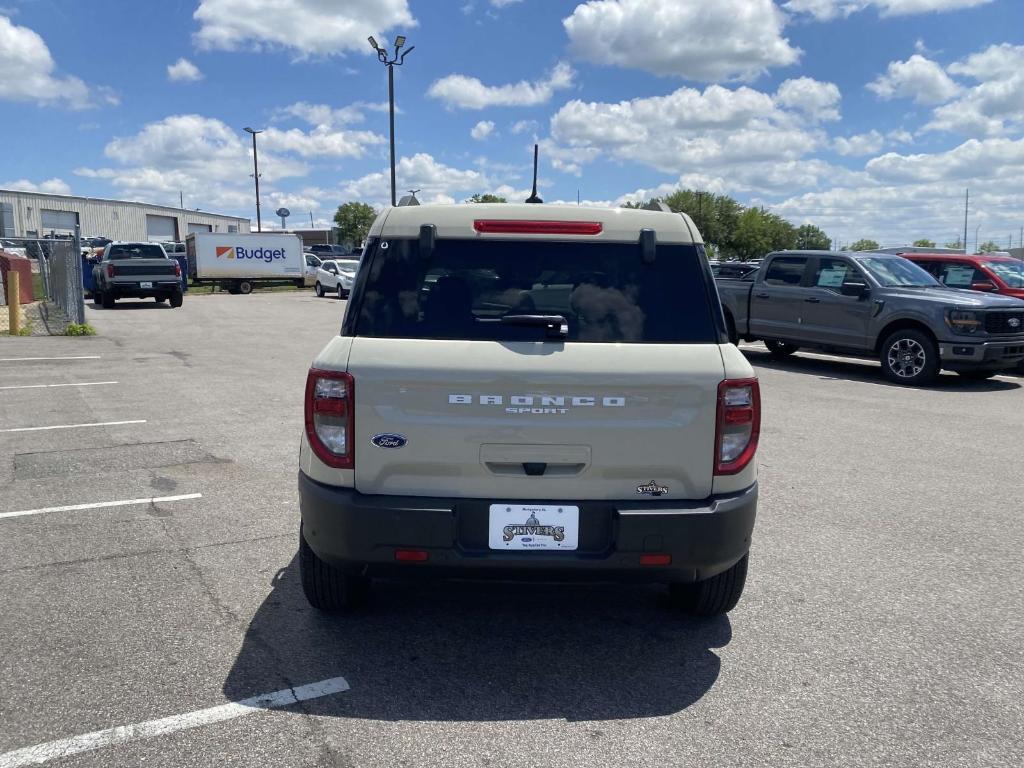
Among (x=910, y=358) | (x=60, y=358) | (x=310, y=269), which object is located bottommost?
(x=60, y=358)

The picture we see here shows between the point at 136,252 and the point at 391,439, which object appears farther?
the point at 136,252

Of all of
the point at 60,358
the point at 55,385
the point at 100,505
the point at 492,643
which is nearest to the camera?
the point at 492,643

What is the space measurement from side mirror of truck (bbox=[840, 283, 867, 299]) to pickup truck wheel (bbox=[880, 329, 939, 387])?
31.3 inches

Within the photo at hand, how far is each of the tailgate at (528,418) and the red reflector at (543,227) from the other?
534 millimetres

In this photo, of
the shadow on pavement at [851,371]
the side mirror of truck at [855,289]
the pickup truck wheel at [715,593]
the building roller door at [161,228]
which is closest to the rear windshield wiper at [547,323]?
the pickup truck wheel at [715,593]

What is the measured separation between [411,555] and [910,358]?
1056 centimetres

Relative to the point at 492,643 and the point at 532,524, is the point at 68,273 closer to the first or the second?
the point at 492,643

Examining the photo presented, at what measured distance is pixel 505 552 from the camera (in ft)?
10.4

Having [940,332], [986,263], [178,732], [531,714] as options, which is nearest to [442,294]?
[531,714]

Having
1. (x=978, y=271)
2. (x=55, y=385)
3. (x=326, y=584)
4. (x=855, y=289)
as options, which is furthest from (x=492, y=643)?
(x=978, y=271)

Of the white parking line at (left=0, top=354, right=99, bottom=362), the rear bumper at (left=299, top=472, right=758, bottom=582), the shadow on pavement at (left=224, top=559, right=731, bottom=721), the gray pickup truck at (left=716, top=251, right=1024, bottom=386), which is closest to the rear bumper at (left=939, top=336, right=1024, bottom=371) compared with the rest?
the gray pickup truck at (left=716, top=251, right=1024, bottom=386)

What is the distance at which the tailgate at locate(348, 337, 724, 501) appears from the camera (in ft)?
10.2

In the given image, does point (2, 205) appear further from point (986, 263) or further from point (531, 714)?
point (531, 714)

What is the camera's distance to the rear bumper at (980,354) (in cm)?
1122
